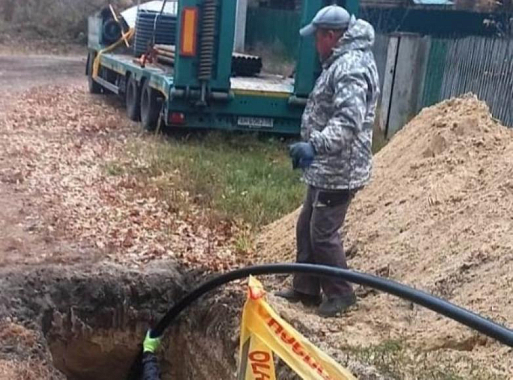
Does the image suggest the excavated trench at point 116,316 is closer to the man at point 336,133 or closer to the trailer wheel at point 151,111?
the man at point 336,133

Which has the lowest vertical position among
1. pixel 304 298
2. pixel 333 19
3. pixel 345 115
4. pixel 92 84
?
pixel 92 84

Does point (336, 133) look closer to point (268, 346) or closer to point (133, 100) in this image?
point (268, 346)

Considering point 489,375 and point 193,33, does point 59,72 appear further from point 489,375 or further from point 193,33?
point 489,375

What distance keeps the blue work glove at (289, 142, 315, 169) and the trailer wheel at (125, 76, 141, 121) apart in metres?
8.44

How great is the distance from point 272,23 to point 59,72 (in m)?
5.58

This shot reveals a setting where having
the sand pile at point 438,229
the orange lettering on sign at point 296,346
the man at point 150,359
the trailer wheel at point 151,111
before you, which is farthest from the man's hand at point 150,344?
the trailer wheel at point 151,111

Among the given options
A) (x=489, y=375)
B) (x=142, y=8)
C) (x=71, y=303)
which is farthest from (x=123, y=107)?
(x=489, y=375)

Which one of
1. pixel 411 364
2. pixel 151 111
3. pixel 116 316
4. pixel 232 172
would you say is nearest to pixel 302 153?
pixel 411 364

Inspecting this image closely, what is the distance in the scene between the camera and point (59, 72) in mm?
21812

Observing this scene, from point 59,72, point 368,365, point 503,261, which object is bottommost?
point 59,72

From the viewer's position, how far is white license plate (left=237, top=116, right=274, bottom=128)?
11352mm

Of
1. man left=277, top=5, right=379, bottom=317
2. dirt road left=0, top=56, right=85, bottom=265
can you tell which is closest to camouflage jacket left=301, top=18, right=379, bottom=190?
man left=277, top=5, right=379, bottom=317

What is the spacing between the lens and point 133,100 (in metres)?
13.5

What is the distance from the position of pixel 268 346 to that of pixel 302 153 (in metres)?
1.49
